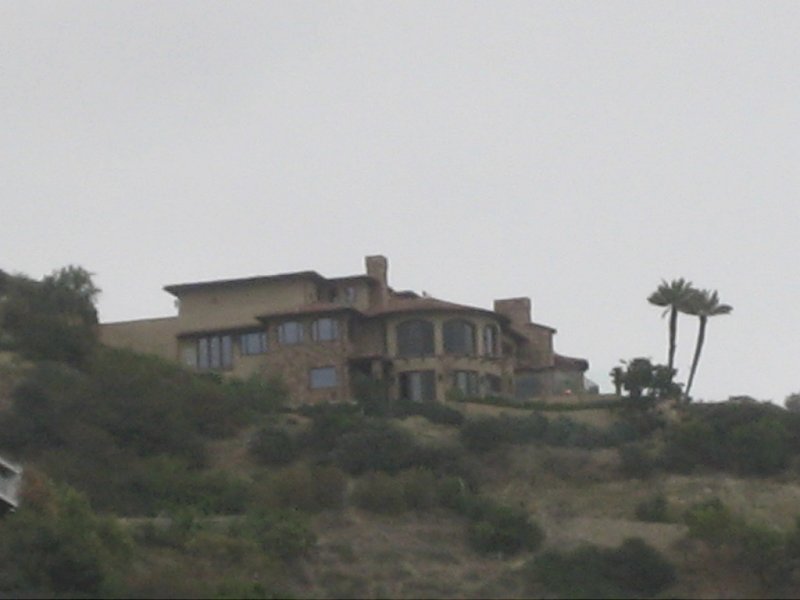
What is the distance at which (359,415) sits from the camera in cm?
8419

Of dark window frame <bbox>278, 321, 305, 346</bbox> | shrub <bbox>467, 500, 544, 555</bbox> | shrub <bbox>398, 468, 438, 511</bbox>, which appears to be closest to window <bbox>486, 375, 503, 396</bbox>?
dark window frame <bbox>278, 321, 305, 346</bbox>

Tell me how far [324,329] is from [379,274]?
5465mm

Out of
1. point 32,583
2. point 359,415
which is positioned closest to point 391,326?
point 359,415

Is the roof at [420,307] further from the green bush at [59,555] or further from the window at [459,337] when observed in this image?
the green bush at [59,555]

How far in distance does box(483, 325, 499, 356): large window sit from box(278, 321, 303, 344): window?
25.9ft

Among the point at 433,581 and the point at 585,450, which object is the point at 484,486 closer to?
the point at 585,450

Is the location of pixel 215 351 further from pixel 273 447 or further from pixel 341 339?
pixel 273 447

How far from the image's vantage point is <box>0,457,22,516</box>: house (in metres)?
67.5

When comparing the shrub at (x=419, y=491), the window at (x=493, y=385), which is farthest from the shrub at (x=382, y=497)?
the window at (x=493, y=385)

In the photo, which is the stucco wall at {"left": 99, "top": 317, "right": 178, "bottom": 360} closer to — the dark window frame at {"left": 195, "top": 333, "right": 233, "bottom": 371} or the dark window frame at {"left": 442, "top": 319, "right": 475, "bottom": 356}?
the dark window frame at {"left": 195, "top": 333, "right": 233, "bottom": 371}

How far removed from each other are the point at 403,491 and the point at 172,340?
23.5 metres

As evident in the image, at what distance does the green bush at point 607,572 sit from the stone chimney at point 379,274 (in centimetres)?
2714

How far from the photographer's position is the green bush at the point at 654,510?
73.6 metres

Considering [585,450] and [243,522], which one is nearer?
[243,522]
